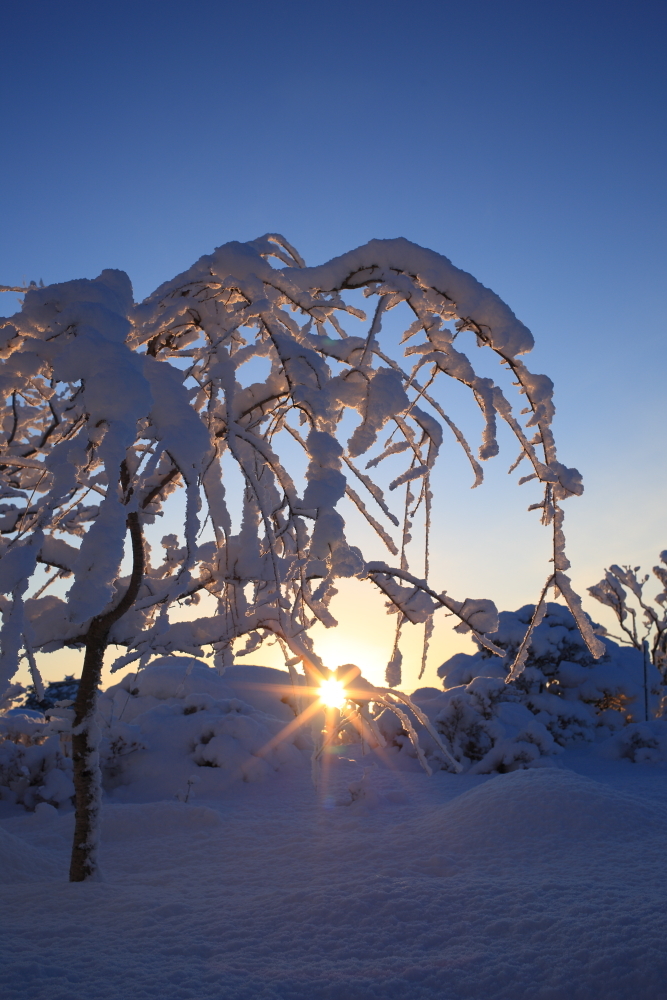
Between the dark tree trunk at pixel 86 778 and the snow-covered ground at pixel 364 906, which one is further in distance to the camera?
the dark tree trunk at pixel 86 778

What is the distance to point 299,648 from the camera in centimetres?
203

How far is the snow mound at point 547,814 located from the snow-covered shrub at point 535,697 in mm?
4905

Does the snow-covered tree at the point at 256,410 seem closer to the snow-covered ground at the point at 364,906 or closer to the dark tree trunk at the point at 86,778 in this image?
the dark tree trunk at the point at 86,778

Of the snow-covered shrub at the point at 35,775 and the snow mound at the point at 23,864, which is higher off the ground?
the snow mound at the point at 23,864

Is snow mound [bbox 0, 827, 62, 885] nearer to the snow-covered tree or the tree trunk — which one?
the tree trunk

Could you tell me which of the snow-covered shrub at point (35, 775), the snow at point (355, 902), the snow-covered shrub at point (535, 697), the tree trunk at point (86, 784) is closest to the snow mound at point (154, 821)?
the snow at point (355, 902)

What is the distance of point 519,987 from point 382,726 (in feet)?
29.5

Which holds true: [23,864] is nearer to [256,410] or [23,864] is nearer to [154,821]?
[154,821]

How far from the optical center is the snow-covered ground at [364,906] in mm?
1996

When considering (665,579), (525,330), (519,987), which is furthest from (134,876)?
(665,579)

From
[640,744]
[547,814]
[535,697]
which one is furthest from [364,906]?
[535,697]

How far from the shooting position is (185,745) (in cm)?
851

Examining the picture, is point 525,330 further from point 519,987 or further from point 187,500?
point 519,987

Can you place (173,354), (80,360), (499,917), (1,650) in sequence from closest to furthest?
→ (1,650) < (80,360) < (499,917) < (173,354)
